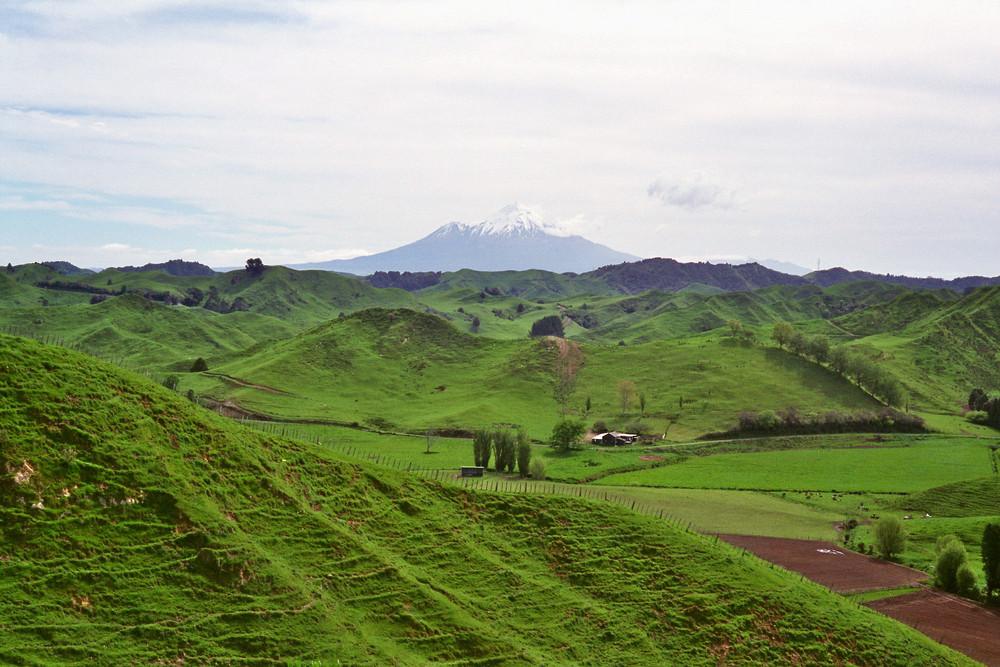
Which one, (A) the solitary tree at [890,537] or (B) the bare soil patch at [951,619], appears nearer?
(B) the bare soil patch at [951,619]

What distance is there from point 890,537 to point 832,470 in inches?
2097

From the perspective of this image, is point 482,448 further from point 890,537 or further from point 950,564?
point 950,564

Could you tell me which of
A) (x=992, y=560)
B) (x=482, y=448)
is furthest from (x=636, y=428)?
(x=992, y=560)

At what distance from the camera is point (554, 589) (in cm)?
5891

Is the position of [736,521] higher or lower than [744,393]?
lower

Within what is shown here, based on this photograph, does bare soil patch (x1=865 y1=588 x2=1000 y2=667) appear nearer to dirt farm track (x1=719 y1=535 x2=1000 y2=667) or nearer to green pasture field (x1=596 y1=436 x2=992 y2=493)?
dirt farm track (x1=719 y1=535 x2=1000 y2=667)

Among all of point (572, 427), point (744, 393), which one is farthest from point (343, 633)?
point (744, 393)

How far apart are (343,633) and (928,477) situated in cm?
13303

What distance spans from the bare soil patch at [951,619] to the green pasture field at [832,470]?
155 feet

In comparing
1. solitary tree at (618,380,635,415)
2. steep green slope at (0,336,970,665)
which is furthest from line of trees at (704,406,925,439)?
steep green slope at (0,336,970,665)

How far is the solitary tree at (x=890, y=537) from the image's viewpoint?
8894cm

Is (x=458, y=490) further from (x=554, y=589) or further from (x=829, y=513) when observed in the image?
(x=829, y=513)

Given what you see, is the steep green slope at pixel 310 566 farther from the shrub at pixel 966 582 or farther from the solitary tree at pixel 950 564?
the shrub at pixel 966 582

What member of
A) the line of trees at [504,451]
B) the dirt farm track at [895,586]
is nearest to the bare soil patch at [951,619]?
the dirt farm track at [895,586]
